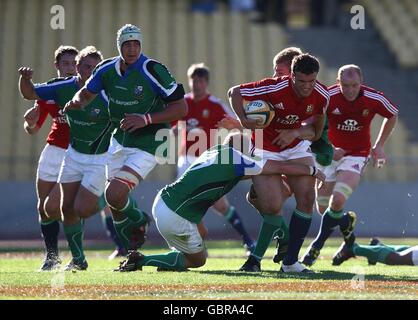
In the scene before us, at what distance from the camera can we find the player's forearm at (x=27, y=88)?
1107 centimetres

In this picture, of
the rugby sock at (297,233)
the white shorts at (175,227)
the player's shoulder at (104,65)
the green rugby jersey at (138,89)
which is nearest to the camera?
the white shorts at (175,227)

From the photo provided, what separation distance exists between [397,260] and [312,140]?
1.66 metres

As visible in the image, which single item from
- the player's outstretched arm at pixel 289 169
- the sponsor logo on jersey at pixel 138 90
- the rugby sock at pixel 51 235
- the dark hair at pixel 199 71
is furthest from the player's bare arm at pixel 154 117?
the dark hair at pixel 199 71

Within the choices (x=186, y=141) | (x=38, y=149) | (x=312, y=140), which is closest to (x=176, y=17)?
(x=38, y=149)

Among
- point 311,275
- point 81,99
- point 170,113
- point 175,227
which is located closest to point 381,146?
point 311,275

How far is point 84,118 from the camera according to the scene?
36.6 ft

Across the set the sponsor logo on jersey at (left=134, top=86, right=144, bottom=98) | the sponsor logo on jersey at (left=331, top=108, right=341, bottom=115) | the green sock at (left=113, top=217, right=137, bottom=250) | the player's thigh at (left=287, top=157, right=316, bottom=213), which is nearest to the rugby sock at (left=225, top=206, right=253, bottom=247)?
the sponsor logo on jersey at (left=331, top=108, right=341, bottom=115)

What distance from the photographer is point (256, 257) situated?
10180 mm

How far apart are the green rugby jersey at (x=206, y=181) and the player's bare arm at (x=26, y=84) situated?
231 centimetres

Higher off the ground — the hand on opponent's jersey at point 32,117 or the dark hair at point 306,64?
the dark hair at point 306,64

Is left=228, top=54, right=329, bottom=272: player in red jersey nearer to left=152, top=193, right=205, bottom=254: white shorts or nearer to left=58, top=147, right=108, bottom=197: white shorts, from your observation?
left=152, top=193, right=205, bottom=254: white shorts

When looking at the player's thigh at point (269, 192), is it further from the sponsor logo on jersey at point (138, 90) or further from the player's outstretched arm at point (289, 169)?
the sponsor logo on jersey at point (138, 90)
